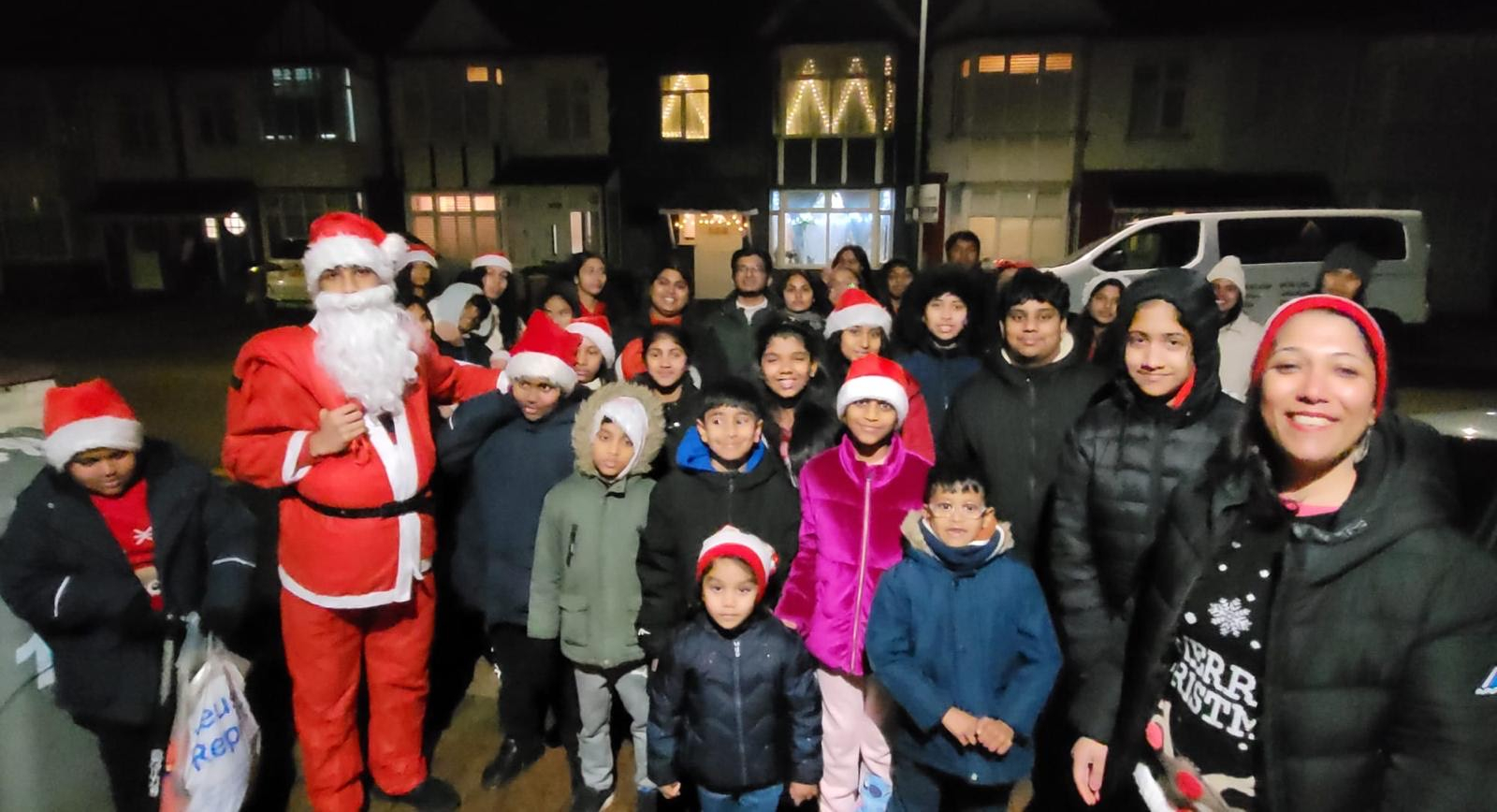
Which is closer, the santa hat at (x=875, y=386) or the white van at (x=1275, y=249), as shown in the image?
the santa hat at (x=875, y=386)

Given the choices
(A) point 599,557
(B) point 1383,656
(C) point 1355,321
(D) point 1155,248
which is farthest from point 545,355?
(D) point 1155,248

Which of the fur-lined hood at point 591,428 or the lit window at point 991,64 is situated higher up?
the lit window at point 991,64

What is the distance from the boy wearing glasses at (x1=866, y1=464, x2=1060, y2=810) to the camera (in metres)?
2.77

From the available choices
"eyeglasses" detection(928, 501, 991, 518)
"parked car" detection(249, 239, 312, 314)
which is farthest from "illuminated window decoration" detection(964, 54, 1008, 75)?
"eyeglasses" detection(928, 501, 991, 518)

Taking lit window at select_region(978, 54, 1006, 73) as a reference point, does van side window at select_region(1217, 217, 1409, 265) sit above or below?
below

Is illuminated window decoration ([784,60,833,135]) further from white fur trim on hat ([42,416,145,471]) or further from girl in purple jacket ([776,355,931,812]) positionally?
white fur trim on hat ([42,416,145,471])

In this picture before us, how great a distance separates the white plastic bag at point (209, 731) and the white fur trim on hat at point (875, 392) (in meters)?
2.39

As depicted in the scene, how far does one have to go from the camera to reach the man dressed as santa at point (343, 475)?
2.96 metres

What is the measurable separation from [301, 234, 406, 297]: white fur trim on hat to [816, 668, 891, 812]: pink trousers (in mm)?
2277

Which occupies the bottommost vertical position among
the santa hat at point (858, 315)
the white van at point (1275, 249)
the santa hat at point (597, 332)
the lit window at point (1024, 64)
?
the santa hat at point (597, 332)

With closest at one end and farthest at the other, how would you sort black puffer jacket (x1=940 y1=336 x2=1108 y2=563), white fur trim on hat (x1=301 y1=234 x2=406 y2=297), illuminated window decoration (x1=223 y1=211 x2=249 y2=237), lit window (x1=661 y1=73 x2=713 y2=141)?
white fur trim on hat (x1=301 y1=234 x2=406 y2=297) → black puffer jacket (x1=940 y1=336 x2=1108 y2=563) → lit window (x1=661 y1=73 x2=713 y2=141) → illuminated window decoration (x1=223 y1=211 x2=249 y2=237)

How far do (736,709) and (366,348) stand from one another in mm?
1799

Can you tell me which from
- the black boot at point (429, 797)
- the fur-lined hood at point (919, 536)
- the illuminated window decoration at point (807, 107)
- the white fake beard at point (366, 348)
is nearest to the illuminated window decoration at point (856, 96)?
the illuminated window decoration at point (807, 107)

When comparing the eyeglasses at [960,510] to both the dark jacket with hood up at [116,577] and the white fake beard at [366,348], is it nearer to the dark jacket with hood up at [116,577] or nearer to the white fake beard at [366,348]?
the white fake beard at [366,348]
